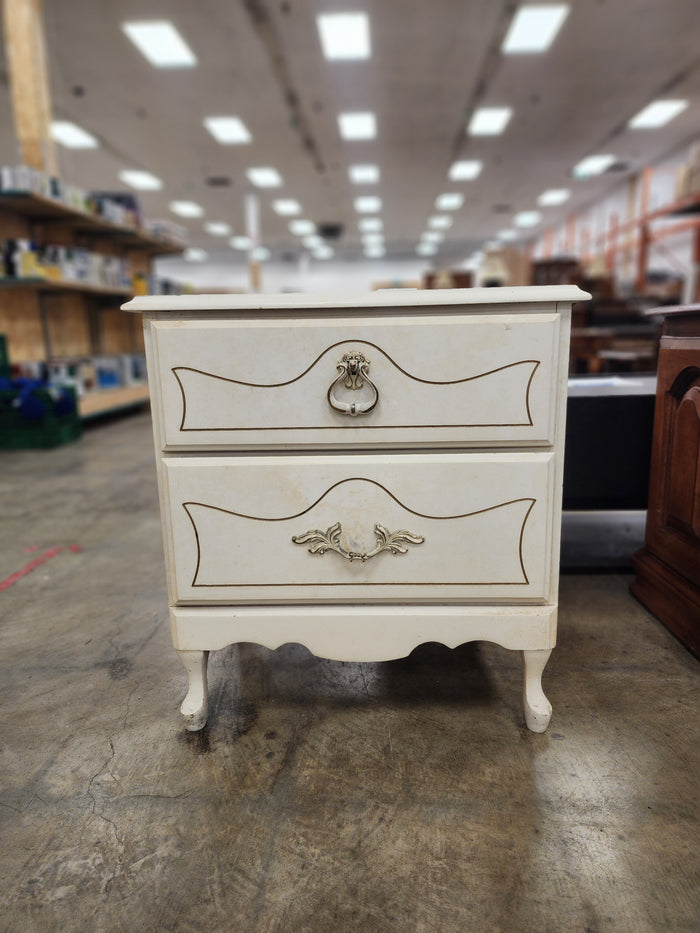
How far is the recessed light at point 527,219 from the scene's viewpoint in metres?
14.7

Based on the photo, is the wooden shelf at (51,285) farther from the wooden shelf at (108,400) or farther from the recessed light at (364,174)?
the recessed light at (364,174)

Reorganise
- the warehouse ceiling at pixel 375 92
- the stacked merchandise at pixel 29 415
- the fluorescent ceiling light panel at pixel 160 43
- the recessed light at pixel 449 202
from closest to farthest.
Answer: the stacked merchandise at pixel 29 415 → the warehouse ceiling at pixel 375 92 → the fluorescent ceiling light panel at pixel 160 43 → the recessed light at pixel 449 202

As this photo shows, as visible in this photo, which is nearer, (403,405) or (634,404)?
(403,405)

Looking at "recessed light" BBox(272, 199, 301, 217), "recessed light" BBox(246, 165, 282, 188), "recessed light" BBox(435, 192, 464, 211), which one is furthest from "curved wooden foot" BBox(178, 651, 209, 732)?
"recessed light" BBox(272, 199, 301, 217)

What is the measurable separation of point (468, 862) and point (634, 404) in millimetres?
1323

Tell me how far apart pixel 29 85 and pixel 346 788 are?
5726 millimetres

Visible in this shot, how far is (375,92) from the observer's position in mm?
7219

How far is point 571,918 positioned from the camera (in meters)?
0.71

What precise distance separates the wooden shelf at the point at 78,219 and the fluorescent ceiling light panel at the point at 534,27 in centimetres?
429

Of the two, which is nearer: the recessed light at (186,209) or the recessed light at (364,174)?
the recessed light at (364,174)

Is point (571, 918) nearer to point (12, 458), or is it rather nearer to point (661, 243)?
point (12, 458)

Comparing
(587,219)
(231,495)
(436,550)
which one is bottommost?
(436,550)

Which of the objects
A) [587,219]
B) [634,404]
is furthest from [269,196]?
[634,404]

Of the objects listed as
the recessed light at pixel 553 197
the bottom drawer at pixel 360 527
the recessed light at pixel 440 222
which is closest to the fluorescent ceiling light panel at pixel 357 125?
the recessed light at pixel 553 197
